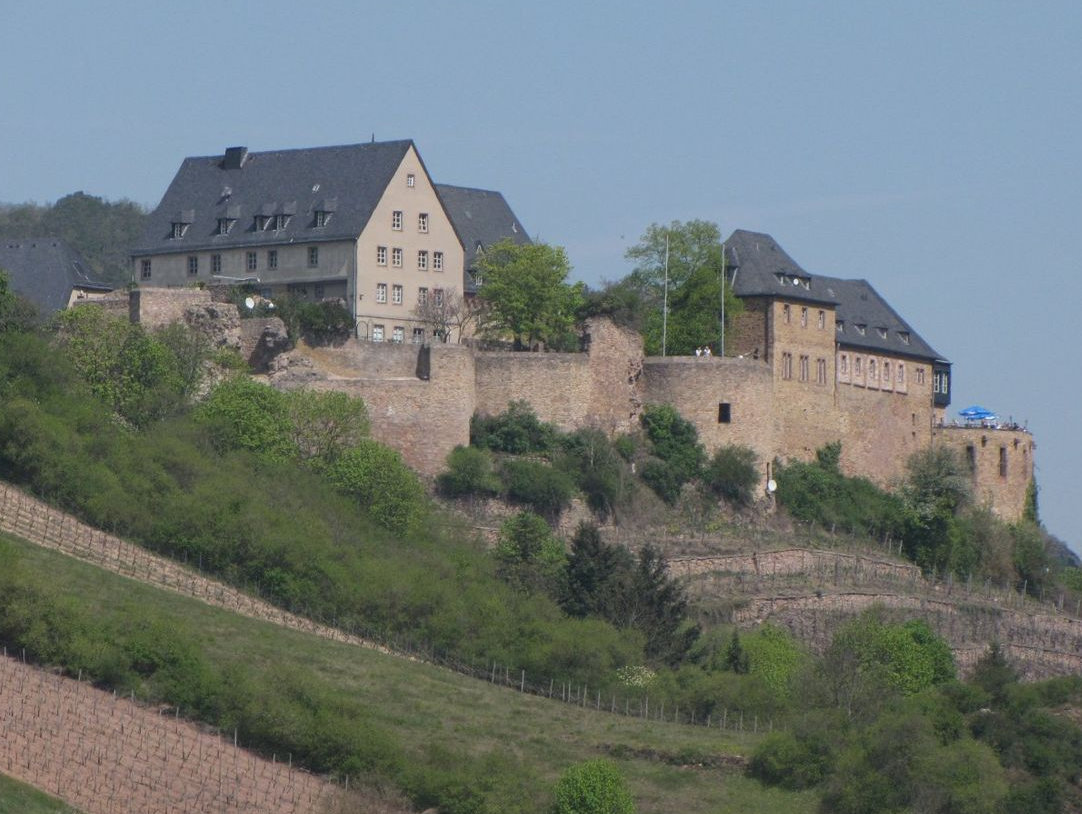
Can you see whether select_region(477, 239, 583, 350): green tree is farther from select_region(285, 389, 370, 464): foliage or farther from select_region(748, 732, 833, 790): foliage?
select_region(748, 732, 833, 790): foliage

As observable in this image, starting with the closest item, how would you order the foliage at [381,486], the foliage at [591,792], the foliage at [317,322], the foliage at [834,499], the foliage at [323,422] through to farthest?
the foliage at [591,792] < the foliage at [381,486] < the foliage at [323,422] < the foliage at [317,322] < the foliage at [834,499]

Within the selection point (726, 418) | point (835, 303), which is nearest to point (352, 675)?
point (726, 418)

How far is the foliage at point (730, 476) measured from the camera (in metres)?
81.6

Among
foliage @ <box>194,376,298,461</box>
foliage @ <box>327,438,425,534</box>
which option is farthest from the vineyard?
foliage @ <box>194,376,298,461</box>

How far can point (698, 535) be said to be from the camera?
80.3m

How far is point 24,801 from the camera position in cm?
5025

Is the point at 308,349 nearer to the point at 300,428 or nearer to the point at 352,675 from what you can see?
the point at 300,428

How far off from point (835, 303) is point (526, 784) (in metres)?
35.0

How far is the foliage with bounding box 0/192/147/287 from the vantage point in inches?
5610

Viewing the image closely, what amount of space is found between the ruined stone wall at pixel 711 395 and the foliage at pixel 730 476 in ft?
1.66

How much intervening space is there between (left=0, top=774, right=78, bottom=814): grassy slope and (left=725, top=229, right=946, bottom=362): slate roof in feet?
130

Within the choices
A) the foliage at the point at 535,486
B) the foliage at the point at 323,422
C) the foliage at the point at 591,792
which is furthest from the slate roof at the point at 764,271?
the foliage at the point at 591,792

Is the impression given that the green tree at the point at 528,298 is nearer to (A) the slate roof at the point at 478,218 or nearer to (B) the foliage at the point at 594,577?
(A) the slate roof at the point at 478,218

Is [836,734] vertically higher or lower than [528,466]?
lower
